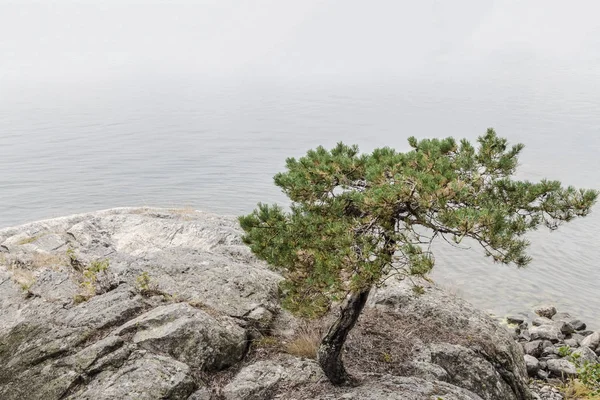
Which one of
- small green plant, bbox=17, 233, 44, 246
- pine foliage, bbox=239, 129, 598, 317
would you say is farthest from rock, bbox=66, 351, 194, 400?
small green plant, bbox=17, 233, 44, 246

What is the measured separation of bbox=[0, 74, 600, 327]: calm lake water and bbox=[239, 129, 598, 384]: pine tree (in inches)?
592

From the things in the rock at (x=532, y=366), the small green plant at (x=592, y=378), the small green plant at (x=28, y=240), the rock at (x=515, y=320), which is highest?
the small green plant at (x=28, y=240)

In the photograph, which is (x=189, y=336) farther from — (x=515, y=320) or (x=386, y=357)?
(x=515, y=320)

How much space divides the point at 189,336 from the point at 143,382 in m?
1.46

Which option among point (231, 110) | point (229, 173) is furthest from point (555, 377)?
point (231, 110)

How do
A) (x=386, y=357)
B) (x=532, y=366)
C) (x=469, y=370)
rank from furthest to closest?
(x=532, y=366) < (x=469, y=370) < (x=386, y=357)

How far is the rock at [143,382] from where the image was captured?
8.88 metres

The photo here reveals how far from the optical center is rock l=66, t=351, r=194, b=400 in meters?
8.88

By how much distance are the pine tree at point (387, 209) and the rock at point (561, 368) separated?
875 centimetres

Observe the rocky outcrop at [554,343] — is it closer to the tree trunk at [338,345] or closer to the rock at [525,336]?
the rock at [525,336]

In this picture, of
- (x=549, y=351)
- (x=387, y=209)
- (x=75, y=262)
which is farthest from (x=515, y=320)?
(x=75, y=262)

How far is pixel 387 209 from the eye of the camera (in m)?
7.30

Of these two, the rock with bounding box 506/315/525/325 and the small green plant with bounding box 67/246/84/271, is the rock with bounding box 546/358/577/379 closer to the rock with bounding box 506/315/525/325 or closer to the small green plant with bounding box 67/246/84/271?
the rock with bounding box 506/315/525/325

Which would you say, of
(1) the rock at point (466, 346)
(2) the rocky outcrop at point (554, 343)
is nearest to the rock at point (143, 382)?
(1) the rock at point (466, 346)
